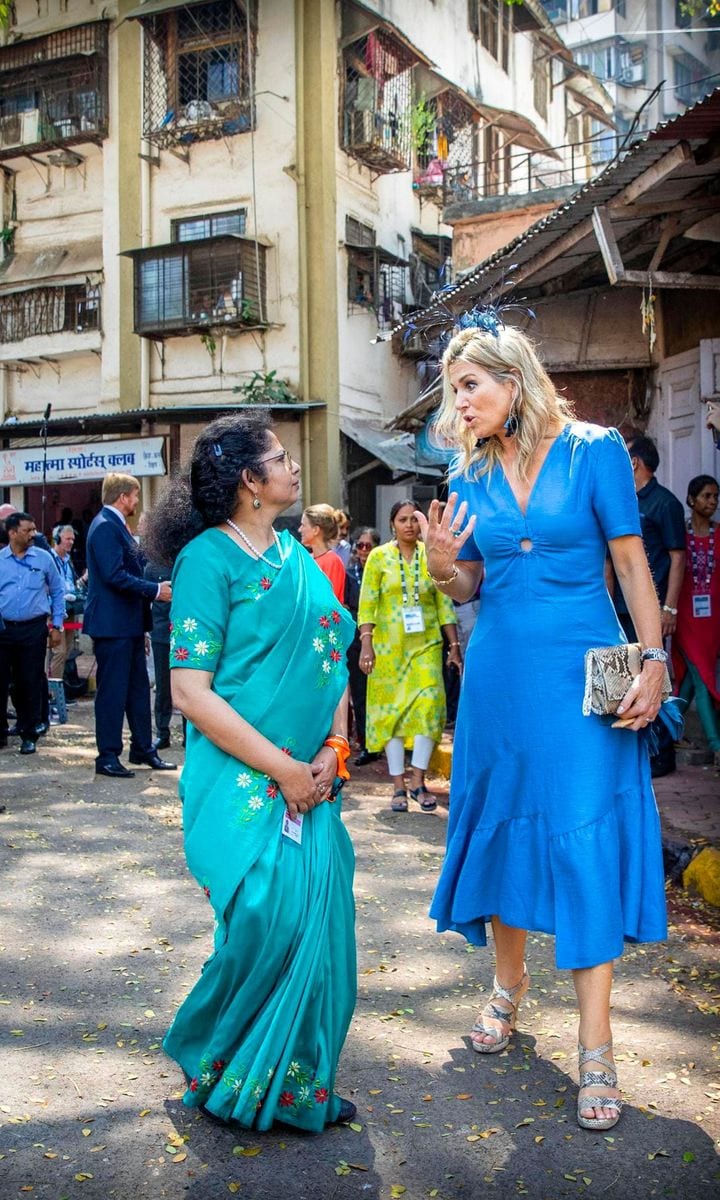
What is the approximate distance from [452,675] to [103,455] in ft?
38.0

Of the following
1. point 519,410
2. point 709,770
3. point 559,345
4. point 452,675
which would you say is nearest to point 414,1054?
point 519,410

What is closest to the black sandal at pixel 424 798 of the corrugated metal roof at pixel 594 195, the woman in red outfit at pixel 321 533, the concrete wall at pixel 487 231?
the woman in red outfit at pixel 321 533

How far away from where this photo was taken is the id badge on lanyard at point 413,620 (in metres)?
7.46

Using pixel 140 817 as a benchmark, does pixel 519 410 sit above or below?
above

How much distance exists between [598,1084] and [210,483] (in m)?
1.91

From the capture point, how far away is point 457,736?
3502 mm

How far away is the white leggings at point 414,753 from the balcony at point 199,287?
13341 mm

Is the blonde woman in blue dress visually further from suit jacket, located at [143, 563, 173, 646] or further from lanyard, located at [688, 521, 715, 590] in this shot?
suit jacket, located at [143, 563, 173, 646]

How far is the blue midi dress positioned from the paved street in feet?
1.58

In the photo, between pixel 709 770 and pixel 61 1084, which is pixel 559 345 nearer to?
pixel 709 770

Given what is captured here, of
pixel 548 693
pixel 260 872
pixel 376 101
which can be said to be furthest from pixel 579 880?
pixel 376 101

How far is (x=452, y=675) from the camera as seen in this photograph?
10.5 metres

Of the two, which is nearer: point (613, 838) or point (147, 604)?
point (613, 838)

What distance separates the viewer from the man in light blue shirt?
974 centimetres
